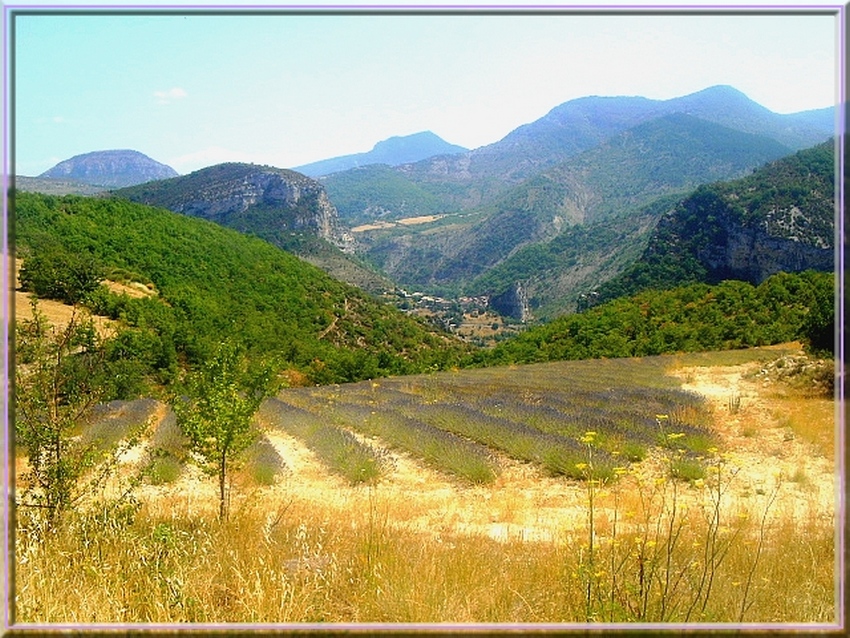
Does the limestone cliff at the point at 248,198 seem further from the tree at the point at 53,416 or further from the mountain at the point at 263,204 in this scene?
the tree at the point at 53,416

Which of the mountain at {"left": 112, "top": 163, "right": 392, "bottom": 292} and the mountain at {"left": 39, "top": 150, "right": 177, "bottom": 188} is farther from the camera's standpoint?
the mountain at {"left": 112, "top": 163, "right": 392, "bottom": 292}

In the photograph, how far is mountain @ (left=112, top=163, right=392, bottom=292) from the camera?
9819 centimetres

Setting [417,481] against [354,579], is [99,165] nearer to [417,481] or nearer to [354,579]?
[417,481]

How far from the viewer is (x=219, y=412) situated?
15.8 ft

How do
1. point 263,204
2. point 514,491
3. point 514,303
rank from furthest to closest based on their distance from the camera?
point 514,303 < point 263,204 < point 514,491

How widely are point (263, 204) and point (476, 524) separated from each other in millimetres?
125800

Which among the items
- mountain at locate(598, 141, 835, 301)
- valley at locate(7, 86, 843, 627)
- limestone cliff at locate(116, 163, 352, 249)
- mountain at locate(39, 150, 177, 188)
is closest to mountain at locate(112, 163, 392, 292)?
limestone cliff at locate(116, 163, 352, 249)

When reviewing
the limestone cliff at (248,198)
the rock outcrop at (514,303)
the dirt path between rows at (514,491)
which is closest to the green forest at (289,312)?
the dirt path between rows at (514,491)

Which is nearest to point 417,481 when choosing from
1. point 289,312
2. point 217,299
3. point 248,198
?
point 217,299

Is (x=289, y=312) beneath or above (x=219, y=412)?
above

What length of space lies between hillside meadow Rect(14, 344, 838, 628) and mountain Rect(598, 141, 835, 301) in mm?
37442

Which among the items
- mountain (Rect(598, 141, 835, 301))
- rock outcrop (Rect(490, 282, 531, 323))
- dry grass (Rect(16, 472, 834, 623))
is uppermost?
mountain (Rect(598, 141, 835, 301))

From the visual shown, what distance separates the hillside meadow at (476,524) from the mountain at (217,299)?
13580 mm

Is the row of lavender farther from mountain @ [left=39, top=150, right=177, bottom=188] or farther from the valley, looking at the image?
mountain @ [left=39, top=150, right=177, bottom=188]
